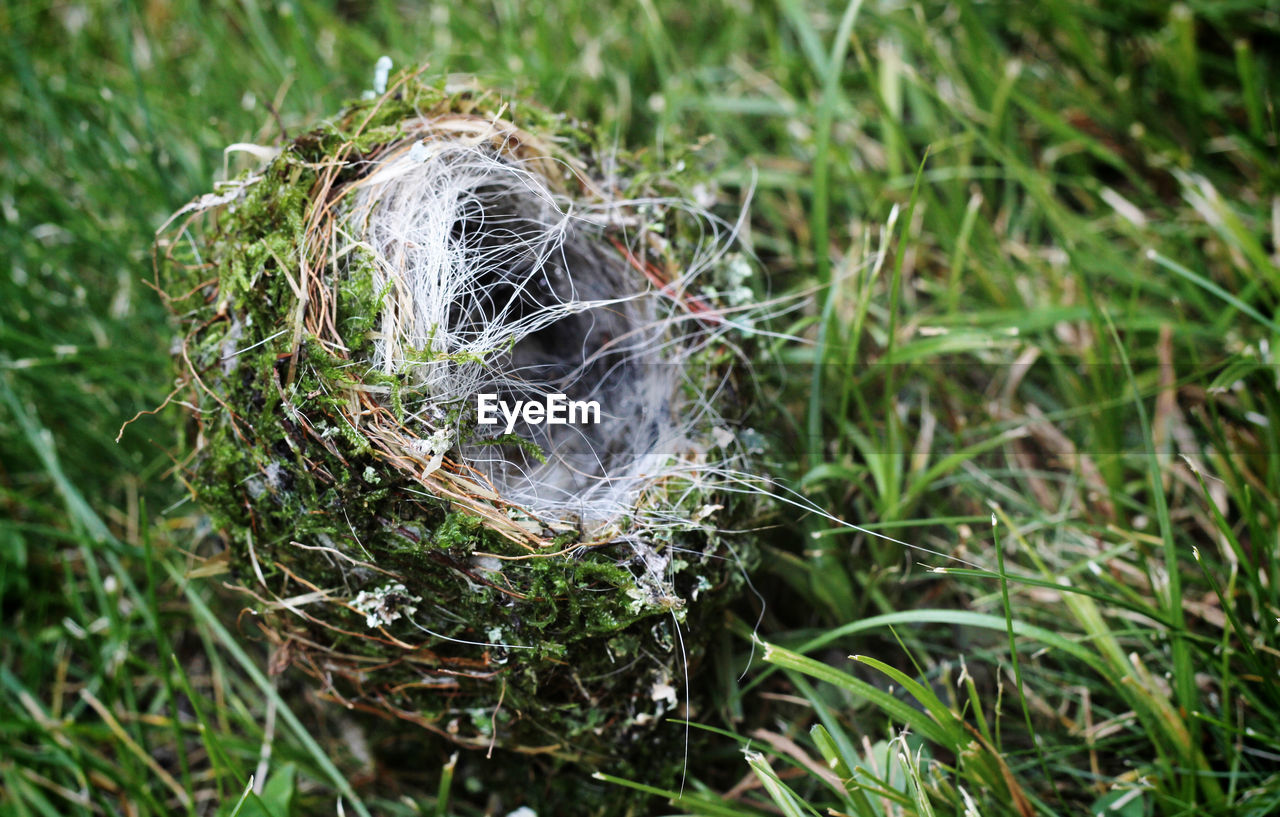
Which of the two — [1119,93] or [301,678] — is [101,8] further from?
[1119,93]

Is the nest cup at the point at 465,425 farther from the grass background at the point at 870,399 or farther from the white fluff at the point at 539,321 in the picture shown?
the grass background at the point at 870,399

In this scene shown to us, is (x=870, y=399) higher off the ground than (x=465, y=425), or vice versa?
(x=465, y=425)

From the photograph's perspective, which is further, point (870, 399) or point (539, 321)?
point (870, 399)

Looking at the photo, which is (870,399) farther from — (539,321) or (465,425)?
(465,425)

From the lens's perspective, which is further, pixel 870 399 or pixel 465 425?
pixel 870 399

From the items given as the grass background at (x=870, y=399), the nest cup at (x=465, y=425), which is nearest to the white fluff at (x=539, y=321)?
the nest cup at (x=465, y=425)

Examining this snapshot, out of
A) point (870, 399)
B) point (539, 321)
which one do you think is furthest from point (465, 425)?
point (870, 399)

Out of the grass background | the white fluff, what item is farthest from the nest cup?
the grass background
